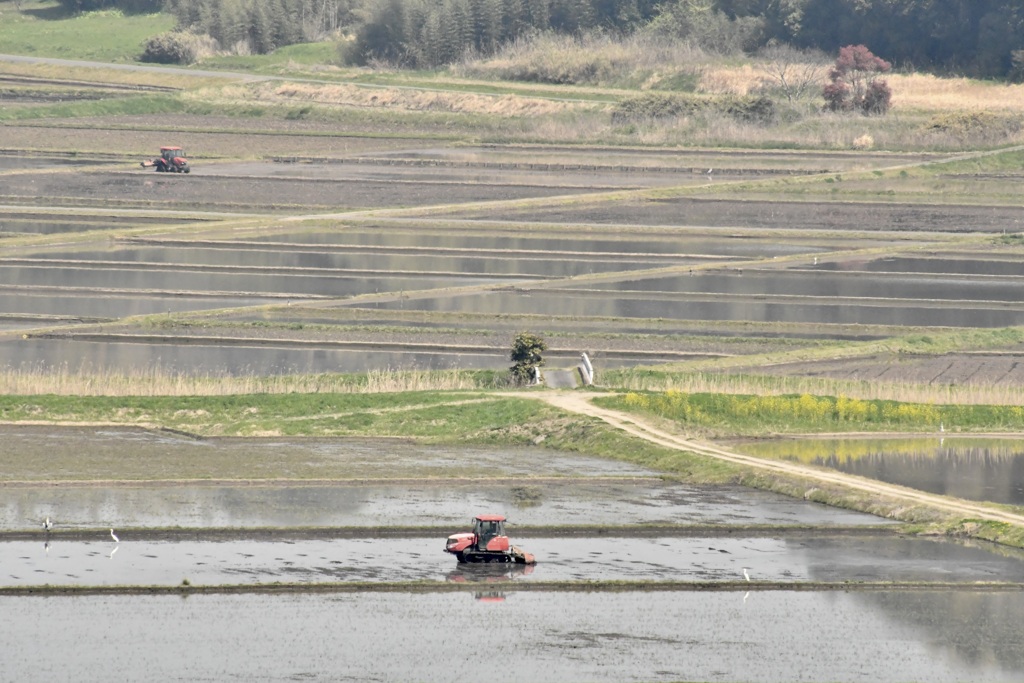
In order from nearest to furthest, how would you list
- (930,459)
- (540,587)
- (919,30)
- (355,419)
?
(540,587) → (930,459) → (355,419) → (919,30)

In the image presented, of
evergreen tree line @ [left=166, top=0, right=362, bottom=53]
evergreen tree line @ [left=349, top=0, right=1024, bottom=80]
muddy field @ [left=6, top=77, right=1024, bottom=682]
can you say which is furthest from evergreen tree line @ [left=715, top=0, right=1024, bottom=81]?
evergreen tree line @ [left=166, top=0, right=362, bottom=53]

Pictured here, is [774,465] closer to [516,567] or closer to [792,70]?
[516,567]

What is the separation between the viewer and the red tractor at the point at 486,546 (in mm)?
29578

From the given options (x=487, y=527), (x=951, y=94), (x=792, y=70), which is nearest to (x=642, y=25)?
(x=792, y=70)

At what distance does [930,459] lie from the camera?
3866 cm

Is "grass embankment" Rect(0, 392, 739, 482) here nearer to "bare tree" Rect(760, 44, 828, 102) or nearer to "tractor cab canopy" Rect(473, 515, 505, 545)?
"tractor cab canopy" Rect(473, 515, 505, 545)

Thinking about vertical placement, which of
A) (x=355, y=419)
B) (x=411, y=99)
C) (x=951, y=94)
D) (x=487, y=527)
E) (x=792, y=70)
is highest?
(x=792, y=70)

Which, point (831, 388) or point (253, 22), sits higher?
point (253, 22)

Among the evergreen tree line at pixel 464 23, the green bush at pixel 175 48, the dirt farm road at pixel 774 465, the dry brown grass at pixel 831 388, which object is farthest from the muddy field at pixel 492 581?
the green bush at pixel 175 48

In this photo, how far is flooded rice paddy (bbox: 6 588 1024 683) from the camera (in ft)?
78.8

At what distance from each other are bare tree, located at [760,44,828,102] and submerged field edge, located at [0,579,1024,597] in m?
75.3

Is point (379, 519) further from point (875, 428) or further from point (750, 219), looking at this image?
point (750, 219)

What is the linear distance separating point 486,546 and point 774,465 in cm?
967

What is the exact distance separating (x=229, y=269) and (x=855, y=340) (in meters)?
21.3
